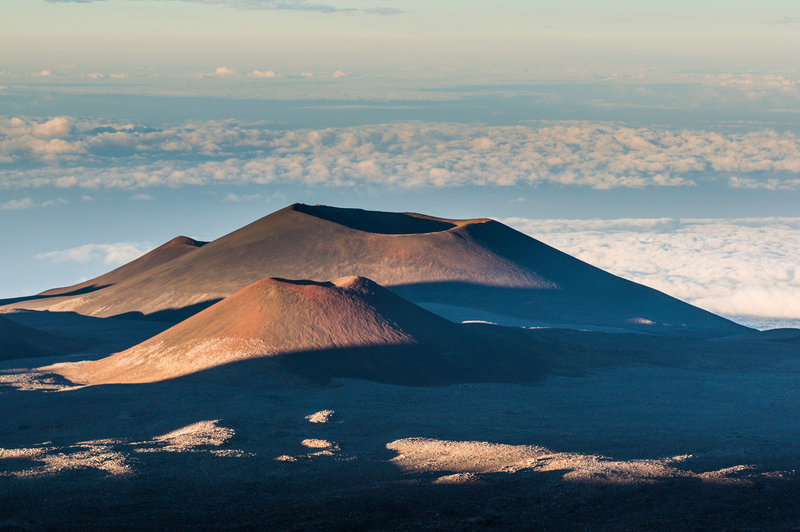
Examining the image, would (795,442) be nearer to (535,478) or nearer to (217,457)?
(535,478)

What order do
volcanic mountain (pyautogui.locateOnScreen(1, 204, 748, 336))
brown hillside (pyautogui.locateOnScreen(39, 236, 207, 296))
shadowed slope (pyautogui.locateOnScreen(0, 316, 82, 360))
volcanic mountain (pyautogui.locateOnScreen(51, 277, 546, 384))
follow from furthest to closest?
brown hillside (pyautogui.locateOnScreen(39, 236, 207, 296)) → volcanic mountain (pyautogui.locateOnScreen(1, 204, 748, 336)) → shadowed slope (pyautogui.locateOnScreen(0, 316, 82, 360)) → volcanic mountain (pyautogui.locateOnScreen(51, 277, 546, 384))

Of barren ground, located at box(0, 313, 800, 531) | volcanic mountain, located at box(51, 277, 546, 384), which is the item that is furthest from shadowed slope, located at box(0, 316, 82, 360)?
volcanic mountain, located at box(51, 277, 546, 384)

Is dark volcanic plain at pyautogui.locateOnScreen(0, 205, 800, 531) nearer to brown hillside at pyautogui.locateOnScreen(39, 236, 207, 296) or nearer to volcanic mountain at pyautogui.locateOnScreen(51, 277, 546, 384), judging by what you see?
volcanic mountain at pyautogui.locateOnScreen(51, 277, 546, 384)

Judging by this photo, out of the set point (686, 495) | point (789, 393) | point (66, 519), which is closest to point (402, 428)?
point (686, 495)

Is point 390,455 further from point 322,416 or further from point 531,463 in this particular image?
point 322,416

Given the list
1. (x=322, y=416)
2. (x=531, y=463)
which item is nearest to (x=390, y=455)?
(x=531, y=463)

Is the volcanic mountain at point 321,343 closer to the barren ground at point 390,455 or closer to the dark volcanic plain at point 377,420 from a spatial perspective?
the dark volcanic plain at point 377,420

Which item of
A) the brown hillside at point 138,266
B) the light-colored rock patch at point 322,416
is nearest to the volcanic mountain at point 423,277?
the brown hillside at point 138,266
